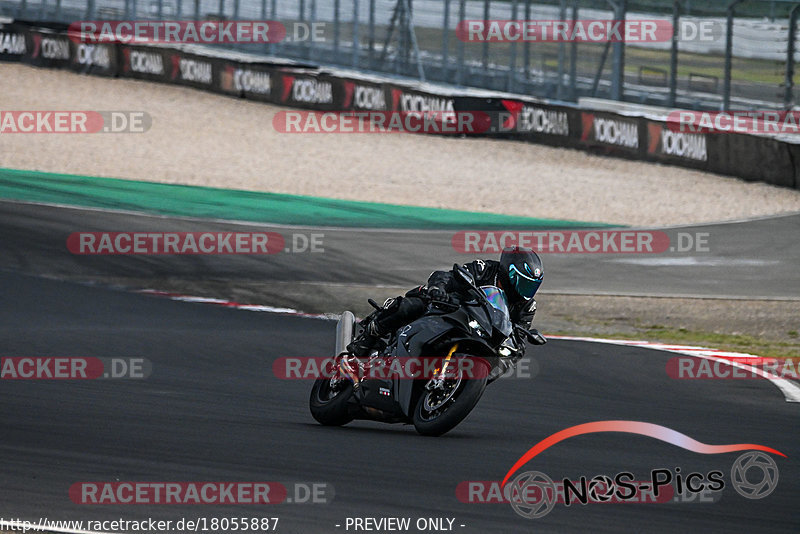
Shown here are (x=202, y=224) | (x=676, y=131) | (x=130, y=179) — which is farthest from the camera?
(x=676, y=131)

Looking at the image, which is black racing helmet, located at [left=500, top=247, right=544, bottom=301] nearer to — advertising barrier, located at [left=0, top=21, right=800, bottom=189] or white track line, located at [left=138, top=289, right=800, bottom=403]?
white track line, located at [left=138, top=289, right=800, bottom=403]

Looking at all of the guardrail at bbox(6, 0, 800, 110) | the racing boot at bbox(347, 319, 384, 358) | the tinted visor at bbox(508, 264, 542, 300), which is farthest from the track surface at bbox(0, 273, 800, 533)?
the guardrail at bbox(6, 0, 800, 110)

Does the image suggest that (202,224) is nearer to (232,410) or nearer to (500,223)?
(500,223)

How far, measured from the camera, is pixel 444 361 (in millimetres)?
7477

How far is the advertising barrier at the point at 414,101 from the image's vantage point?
25.0 metres

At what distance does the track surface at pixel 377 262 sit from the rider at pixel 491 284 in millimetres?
7689

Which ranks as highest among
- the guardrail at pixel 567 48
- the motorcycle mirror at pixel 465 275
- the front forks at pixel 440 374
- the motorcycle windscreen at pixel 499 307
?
the guardrail at pixel 567 48

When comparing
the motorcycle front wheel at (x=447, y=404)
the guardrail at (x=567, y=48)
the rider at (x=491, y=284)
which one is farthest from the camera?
the guardrail at (x=567, y=48)

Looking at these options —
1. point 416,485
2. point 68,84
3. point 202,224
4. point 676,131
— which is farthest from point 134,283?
point 68,84

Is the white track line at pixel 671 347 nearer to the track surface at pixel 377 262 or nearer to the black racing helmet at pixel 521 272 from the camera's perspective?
the track surface at pixel 377 262

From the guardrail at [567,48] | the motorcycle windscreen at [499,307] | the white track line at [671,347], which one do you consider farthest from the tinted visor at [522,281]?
the guardrail at [567,48]

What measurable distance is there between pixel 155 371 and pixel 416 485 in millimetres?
4462

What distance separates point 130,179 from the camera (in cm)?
2330

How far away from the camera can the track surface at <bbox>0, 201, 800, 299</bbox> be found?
1602cm
